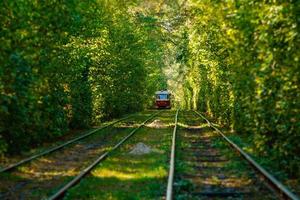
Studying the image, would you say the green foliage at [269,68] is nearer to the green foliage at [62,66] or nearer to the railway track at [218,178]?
the railway track at [218,178]

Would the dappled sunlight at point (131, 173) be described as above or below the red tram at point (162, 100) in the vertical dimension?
below

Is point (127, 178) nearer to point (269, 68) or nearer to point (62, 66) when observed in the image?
point (269, 68)

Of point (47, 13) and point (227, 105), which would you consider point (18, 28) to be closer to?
point (47, 13)

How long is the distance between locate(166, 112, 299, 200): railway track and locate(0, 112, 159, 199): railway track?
2141 millimetres

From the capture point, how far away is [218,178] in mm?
12078

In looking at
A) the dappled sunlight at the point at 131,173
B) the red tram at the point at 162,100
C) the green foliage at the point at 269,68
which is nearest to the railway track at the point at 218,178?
the dappled sunlight at the point at 131,173

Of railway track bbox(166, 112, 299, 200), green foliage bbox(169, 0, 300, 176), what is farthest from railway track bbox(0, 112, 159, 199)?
green foliage bbox(169, 0, 300, 176)

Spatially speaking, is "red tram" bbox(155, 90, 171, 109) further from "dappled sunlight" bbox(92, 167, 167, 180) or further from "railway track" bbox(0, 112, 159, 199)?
"dappled sunlight" bbox(92, 167, 167, 180)

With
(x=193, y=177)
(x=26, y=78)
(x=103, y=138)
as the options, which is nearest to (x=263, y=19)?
(x=193, y=177)

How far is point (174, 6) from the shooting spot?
4359 cm

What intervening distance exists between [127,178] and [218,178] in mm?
2020

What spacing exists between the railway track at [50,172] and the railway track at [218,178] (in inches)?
84.3

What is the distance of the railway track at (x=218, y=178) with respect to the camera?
10.1 meters

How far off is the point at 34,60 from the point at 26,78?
158 centimetres
